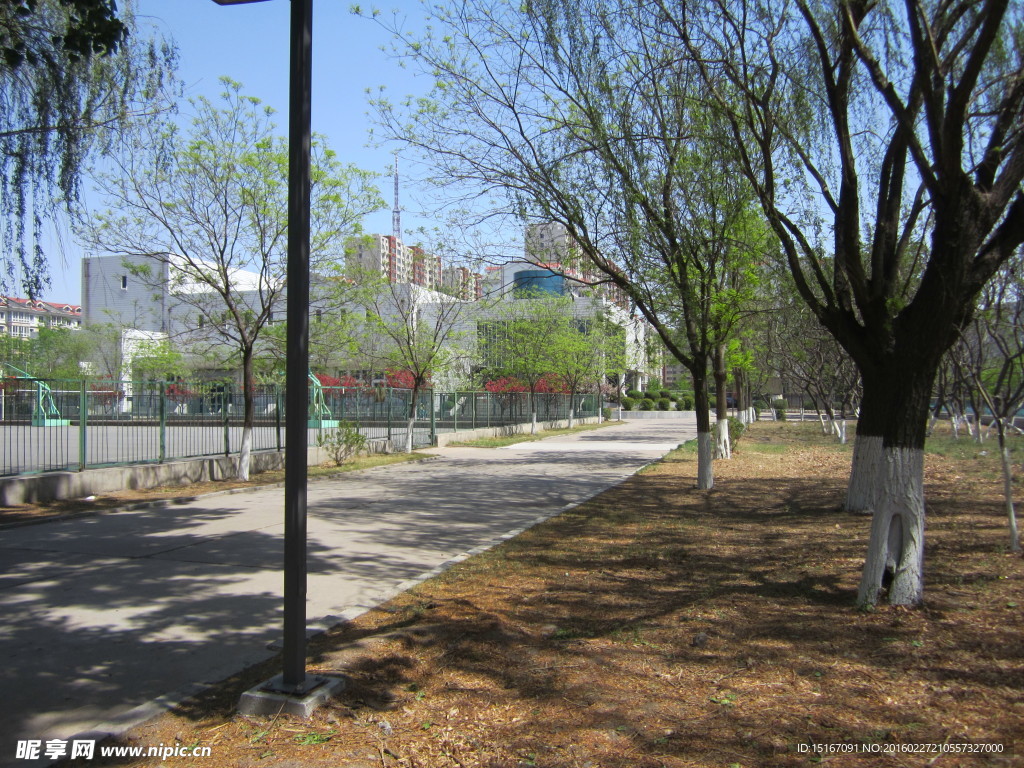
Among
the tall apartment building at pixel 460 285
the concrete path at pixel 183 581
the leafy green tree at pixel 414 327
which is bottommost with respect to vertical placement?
the concrete path at pixel 183 581

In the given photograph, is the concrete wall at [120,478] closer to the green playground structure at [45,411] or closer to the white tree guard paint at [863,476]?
the green playground structure at [45,411]

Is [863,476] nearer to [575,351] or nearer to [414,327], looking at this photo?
[414,327]

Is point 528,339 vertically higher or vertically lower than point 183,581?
higher

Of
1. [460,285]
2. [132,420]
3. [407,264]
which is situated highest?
[407,264]

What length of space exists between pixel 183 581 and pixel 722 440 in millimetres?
15866

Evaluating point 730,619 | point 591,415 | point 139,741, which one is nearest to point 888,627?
point 730,619

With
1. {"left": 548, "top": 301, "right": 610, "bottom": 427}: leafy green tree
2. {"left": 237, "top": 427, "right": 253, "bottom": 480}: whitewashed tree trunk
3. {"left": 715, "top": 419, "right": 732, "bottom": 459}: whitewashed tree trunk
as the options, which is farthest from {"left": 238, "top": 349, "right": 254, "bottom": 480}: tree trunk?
{"left": 548, "top": 301, "right": 610, "bottom": 427}: leafy green tree

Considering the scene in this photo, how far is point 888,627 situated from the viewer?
16.4 ft

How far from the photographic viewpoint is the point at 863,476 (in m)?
9.78

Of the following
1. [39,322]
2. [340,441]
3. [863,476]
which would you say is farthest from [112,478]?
[39,322]

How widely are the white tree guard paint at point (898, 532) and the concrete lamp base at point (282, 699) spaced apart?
387 cm

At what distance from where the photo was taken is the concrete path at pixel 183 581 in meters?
4.52

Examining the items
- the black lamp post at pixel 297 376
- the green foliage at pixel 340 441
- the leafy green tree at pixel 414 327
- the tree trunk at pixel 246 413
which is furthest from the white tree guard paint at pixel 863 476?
the leafy green tree at pixel 414 327

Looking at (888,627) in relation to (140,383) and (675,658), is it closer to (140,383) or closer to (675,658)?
(675,658)
